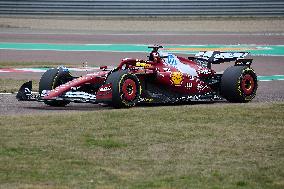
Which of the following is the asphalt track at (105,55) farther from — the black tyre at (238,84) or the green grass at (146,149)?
the green grass at (146,149)

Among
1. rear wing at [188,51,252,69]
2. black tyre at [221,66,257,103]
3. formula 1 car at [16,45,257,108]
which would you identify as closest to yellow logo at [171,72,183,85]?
formula 1 car at [16,45,257,108]

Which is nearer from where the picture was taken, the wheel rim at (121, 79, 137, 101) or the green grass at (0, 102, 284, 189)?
the green grass at (0, 102, 284, 189)

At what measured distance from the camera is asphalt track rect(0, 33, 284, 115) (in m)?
15.9

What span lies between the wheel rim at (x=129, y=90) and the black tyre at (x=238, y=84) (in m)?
1.91

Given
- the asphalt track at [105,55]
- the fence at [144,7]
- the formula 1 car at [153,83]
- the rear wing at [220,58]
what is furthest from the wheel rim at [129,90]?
the fence at [144,7]

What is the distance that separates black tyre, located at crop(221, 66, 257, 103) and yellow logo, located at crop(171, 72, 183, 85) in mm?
792

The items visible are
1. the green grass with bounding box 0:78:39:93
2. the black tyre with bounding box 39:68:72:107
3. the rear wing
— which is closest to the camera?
the black tyre with bounding box 39:68:72:107

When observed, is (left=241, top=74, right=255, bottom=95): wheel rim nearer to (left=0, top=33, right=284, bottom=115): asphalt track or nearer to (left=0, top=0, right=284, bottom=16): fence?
(left=0, top=33, right=284, bottom=115): asphalt track

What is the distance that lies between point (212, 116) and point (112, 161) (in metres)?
3.98

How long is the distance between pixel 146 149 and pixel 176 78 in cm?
492

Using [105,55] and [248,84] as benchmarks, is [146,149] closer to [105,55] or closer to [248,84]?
[248,84]

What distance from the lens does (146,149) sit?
10.9m

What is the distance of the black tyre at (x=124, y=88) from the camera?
14.6 metres

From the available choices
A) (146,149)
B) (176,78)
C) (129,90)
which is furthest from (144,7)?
(146,149)
